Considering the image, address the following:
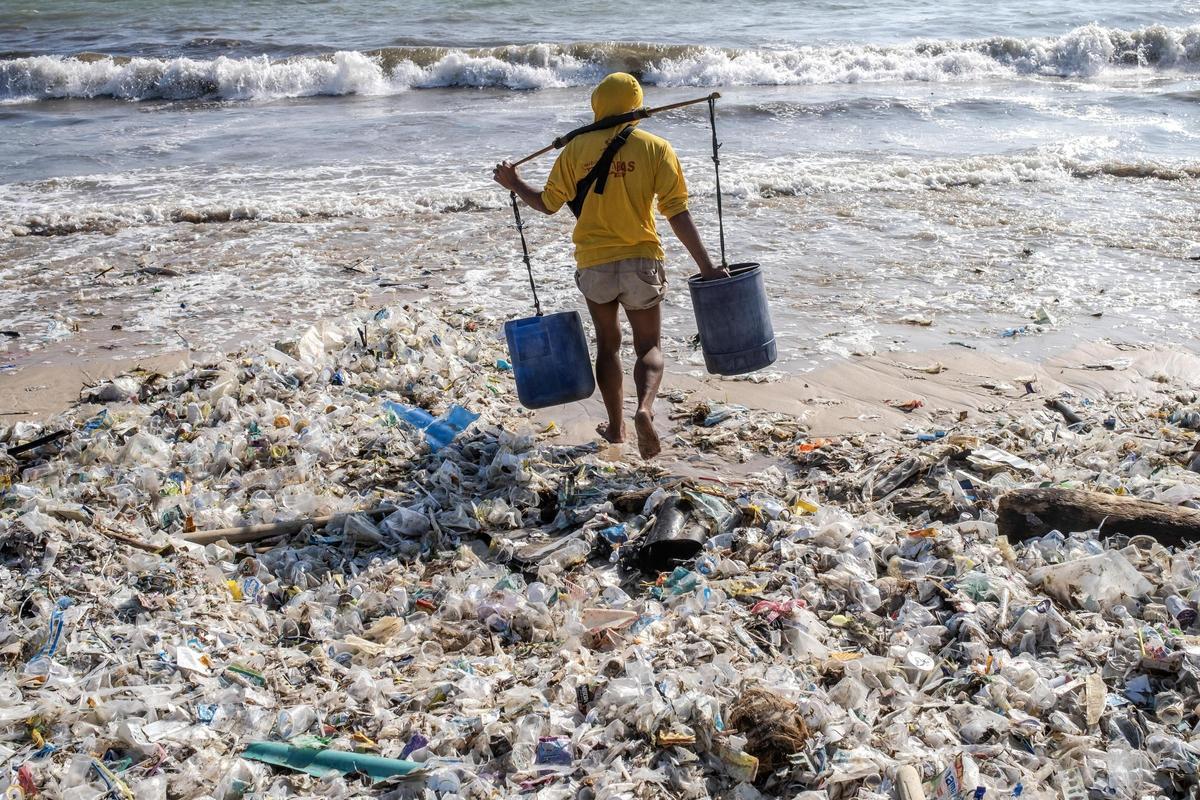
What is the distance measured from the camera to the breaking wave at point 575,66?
57.9ft

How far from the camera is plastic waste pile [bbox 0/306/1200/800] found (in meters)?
2.75

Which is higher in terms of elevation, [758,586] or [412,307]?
[412,307]

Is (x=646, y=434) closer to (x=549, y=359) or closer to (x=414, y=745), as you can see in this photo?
(x=549, y=359)

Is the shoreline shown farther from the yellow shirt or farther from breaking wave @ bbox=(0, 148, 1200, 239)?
breaking wave @ bbox=(0, 148, 1200, 239)

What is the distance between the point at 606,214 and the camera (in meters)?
4.50

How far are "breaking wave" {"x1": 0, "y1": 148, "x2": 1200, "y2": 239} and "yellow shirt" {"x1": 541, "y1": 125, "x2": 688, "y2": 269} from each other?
548 centimetres

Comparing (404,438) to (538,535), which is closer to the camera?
(538,535)

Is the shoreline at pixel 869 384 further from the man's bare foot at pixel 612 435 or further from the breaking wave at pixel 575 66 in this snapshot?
the breaking wave at pixel 575 66

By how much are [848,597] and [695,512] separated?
822 mm

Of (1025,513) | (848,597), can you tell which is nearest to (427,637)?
(848,597)

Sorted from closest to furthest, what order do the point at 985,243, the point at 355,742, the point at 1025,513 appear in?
the point at 355,742 < the point at 1025,513 < the point at 985,243

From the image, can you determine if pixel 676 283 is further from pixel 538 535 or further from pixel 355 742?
pixel 355 742

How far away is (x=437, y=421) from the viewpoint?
504 cm

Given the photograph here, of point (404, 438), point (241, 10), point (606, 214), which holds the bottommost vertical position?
point (404, 438)
